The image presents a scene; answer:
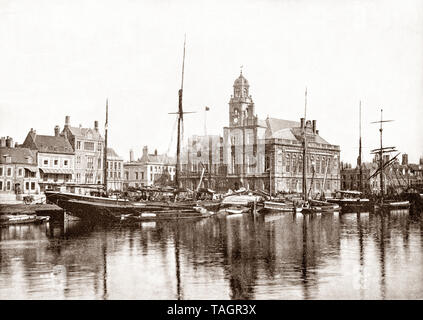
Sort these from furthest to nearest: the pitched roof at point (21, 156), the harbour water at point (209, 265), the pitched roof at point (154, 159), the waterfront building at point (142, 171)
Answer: the pitched roof at point (154, 159), the waterfront building at point (142, 171), the pitched roof at point (21, 156), the harbour water at point (209, 265)

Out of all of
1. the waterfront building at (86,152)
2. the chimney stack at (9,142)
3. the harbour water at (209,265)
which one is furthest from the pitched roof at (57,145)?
the chimney stack at (9,142)

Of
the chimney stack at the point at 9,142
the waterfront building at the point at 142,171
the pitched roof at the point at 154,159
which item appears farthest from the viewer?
the pitched roof at the point at 154,159

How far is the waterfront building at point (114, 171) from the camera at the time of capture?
2874 inches

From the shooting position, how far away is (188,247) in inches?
885

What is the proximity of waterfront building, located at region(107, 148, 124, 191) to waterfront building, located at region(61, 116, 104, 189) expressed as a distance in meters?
15.8

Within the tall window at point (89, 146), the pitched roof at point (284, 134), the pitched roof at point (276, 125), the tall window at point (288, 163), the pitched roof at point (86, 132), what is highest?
the pitched roof at point (276, 125)

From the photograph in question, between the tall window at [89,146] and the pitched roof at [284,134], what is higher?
the pitched roof at [284,134]

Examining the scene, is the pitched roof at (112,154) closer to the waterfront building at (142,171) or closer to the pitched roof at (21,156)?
the waterfront building at (142,171)

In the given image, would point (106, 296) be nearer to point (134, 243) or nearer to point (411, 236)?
point (134, 243)

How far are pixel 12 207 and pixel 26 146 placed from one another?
4.62 meters

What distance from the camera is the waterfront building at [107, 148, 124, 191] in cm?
7300

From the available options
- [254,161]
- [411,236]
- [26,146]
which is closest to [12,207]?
[26,146]

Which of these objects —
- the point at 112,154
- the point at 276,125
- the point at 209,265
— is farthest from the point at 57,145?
the point at 276,125

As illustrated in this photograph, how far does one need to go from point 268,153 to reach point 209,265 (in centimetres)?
6022
